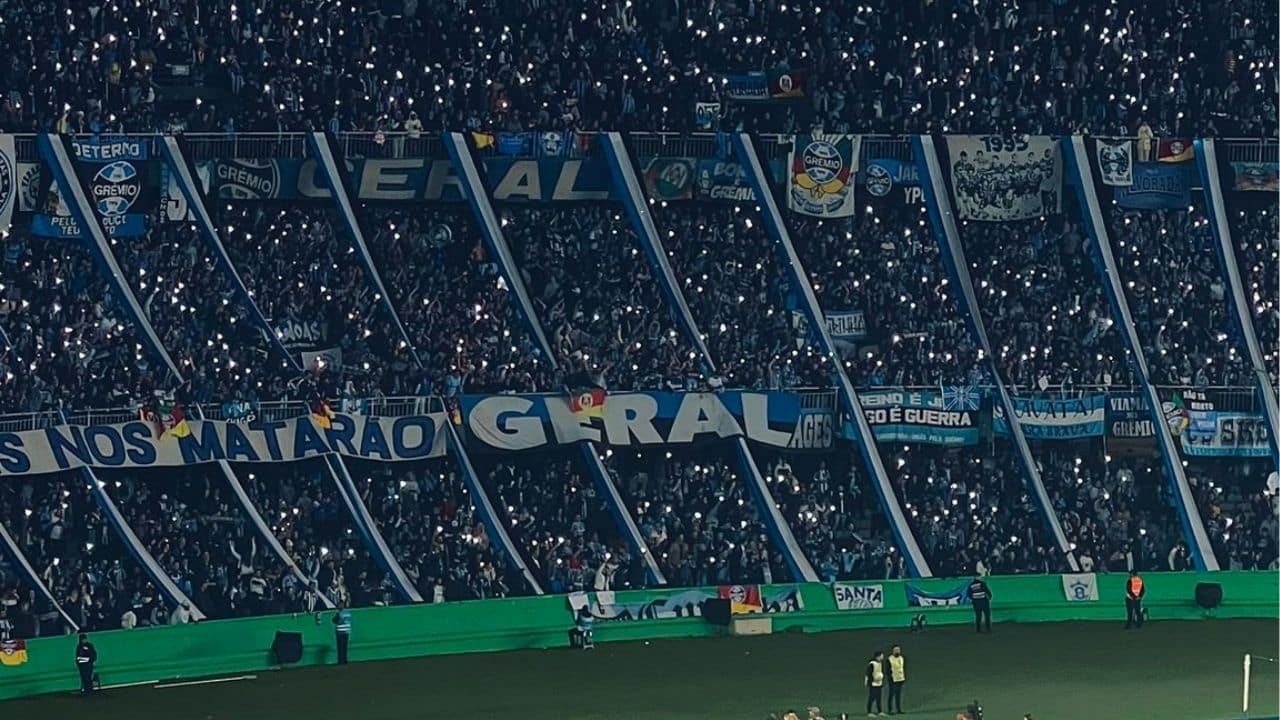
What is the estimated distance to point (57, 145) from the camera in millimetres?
43344

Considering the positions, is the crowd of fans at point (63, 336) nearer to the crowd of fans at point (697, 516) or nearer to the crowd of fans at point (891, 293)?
the crowd of fans at point (697, 516)

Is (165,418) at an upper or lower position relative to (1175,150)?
lower

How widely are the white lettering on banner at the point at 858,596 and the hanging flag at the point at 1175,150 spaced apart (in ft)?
35.8

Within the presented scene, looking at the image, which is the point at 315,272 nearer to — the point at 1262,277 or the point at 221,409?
the point at 221,409

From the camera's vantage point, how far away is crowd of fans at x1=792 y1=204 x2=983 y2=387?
A: 48156 millimetres

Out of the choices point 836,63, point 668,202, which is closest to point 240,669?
point 668,202

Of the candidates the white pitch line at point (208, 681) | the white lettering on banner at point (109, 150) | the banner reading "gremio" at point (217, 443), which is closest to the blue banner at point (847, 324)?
the banner reading "gremio" at point (217, 443)

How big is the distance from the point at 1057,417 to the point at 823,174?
6693 mm

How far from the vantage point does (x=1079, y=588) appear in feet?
152

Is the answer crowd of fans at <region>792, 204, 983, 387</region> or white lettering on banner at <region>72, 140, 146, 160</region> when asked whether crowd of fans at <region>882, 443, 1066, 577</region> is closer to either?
crowd of fans at <region>792, 204, 983, 387</region>

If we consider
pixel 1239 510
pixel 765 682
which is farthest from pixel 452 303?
pixel 1239 510

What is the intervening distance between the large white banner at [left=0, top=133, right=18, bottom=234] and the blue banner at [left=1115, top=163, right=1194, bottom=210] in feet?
71.1

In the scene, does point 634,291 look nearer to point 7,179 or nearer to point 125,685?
point 7,179

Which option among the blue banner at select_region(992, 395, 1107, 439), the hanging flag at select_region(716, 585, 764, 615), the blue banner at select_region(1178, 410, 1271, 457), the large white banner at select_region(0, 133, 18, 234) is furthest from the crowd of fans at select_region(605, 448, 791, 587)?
the large white banner at select_region(0, 133, 18, 234)
